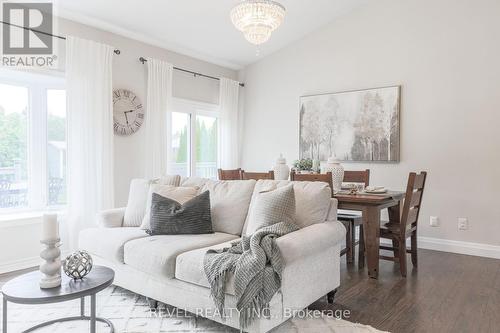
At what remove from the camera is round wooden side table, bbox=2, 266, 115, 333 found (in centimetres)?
190

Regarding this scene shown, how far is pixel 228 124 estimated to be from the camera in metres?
6.03

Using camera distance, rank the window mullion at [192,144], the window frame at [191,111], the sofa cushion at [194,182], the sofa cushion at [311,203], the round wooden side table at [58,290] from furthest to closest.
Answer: the window mullion at [192,144], the window frame at [191,111], the sofa cushion at [194,182], the sofa cushion at [311,203], the round wooden side table at [58,290]

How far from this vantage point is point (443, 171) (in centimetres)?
448

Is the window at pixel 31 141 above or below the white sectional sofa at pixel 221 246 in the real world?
above

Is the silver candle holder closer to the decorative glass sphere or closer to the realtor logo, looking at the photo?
the decorative glass sphere

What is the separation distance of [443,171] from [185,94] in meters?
3.67

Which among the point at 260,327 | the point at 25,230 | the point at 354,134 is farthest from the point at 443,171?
the point at 25,230

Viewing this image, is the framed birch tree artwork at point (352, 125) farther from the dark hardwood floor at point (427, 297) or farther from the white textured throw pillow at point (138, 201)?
the white textured throw pillow at point (138, 201)

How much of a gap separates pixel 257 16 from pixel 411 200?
7.38ft

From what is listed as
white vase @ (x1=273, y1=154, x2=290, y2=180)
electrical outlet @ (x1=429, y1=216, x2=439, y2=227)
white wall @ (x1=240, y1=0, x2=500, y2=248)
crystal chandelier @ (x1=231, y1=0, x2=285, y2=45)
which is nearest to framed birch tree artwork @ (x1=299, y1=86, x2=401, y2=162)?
white wall @ (x1=240, y1=0, x2=500, y2=248)

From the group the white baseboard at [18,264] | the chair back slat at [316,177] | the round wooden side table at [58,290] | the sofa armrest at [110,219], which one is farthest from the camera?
the white baseboard at [18,264]

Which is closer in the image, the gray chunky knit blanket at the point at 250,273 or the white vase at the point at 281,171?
the gray chunky knit blanket at the point at 250,273

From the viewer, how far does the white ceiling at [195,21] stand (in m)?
4.07

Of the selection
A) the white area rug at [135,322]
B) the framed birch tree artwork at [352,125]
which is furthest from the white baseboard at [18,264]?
the framed birch tree artwork at [352,125]
